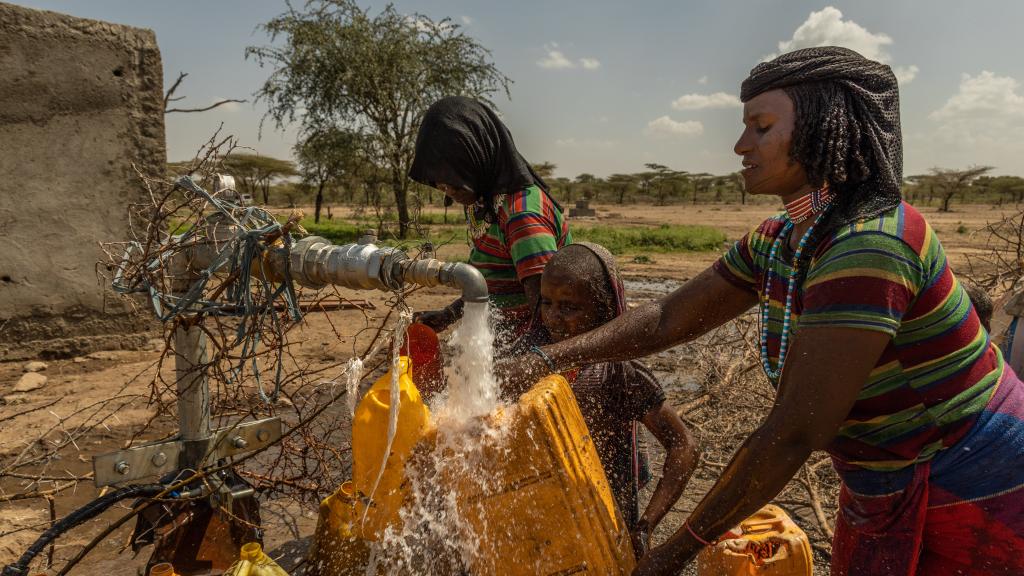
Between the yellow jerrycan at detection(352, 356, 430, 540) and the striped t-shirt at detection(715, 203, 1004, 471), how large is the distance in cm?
70

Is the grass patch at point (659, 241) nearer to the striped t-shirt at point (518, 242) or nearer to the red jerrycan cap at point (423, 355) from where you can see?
the striped t-shirt at point (518, 242)

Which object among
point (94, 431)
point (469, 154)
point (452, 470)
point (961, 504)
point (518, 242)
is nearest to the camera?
point (961, 504)

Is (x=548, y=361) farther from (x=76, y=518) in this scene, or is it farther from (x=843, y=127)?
(x=76, y=518)

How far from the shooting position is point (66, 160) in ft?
15.6

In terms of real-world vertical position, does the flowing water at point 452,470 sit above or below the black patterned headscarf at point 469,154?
below

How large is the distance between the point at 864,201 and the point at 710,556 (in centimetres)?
114

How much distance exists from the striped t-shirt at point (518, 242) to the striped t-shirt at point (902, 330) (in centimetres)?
109

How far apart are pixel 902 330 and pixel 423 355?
3.40ft

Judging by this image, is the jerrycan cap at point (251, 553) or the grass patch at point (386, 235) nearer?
the jerrycan cap at point (251, 553)

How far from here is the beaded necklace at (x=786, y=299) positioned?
3.97 feet

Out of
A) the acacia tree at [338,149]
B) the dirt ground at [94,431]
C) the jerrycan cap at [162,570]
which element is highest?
the acacia tree at [338,149]

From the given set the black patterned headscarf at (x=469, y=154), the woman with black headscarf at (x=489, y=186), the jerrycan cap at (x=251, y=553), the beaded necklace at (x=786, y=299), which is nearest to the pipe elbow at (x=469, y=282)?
the beaded necklace at (x=786, y=299)

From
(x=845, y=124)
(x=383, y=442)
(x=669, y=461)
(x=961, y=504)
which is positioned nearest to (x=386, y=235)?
(x=669, y=461)

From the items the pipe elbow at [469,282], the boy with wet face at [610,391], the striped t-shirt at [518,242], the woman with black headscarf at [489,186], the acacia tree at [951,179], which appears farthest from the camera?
the acacia tree at [951,179]
